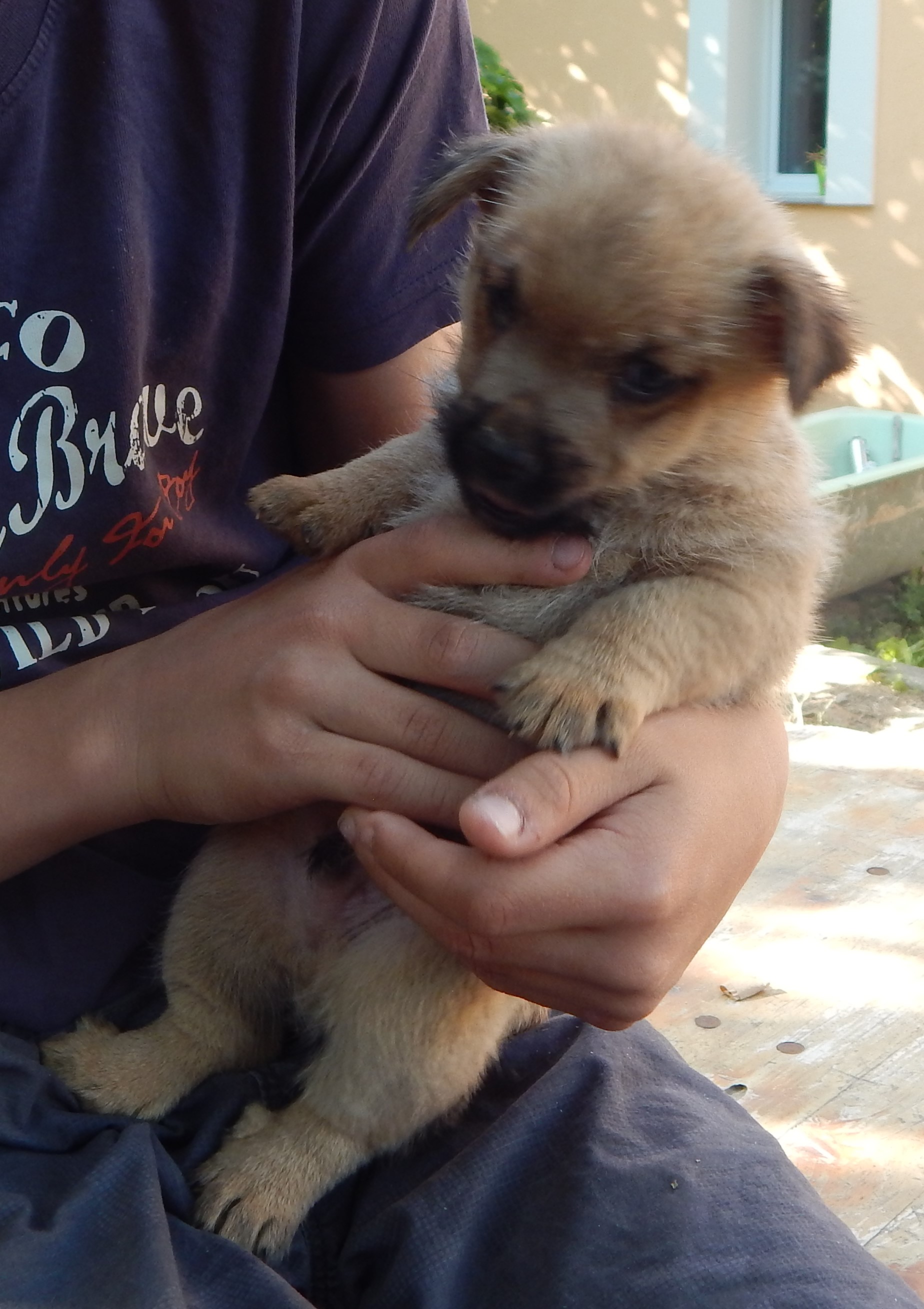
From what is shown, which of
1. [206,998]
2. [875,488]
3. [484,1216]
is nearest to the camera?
[484,1216]

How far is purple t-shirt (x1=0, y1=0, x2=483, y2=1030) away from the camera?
166 cm

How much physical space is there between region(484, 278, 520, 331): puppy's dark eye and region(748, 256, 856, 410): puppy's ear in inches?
12.2

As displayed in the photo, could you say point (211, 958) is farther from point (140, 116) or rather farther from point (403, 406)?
point (140, 116)

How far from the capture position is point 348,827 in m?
1.65

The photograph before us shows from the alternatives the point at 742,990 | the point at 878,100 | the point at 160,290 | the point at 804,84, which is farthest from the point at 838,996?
the point at 804,84

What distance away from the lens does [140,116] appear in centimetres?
171

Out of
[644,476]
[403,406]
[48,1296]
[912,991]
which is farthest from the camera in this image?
[912,991]

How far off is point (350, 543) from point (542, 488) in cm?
42

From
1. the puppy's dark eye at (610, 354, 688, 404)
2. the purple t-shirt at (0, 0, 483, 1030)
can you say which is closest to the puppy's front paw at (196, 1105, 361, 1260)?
the purple t-shirt at (0, 0, 483, 1030)

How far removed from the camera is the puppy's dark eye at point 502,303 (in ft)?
5.57

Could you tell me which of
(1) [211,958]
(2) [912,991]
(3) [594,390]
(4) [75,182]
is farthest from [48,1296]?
(2) [912,991]

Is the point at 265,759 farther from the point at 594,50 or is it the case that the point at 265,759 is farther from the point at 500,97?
the point at 594,50

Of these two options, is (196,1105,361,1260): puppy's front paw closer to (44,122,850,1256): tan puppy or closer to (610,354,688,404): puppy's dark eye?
(44,122,850,1256): tan puppy

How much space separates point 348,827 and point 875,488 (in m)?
5.02
